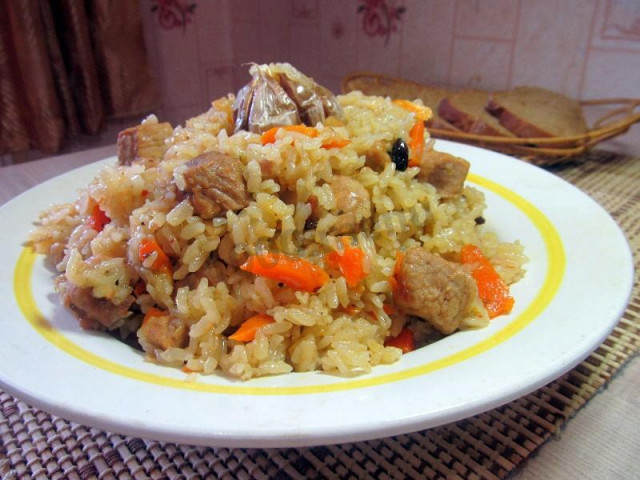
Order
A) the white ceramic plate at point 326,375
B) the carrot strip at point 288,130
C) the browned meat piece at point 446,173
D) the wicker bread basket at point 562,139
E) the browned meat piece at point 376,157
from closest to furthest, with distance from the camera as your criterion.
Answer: the white ceramic plate at point 326,375 < the carrot strip at point 288,130 < the browned meat piece at point 376,157 < the browned meat piece at point 446,173 < the wicker bread basket at point 562,139

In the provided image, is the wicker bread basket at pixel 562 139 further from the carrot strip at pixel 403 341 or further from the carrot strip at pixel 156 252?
the carrot strip at pixel 156 252

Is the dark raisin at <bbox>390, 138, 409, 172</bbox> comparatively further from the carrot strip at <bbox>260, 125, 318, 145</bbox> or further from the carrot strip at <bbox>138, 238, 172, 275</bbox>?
the carrot strip at <bbox>138, 238, 172, 275</bbox>

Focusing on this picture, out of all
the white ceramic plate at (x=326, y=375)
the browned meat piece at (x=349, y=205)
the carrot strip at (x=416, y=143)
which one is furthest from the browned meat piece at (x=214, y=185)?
the carrot strip at (x=416, y=143)

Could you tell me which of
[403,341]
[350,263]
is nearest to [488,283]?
[403,341]

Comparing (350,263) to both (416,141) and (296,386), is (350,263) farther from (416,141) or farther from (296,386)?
(416,141)

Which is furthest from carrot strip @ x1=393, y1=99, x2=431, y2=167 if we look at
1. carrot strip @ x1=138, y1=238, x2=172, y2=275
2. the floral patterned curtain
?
the floral patterned curtain

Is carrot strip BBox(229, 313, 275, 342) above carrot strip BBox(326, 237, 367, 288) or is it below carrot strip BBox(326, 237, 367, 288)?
below
